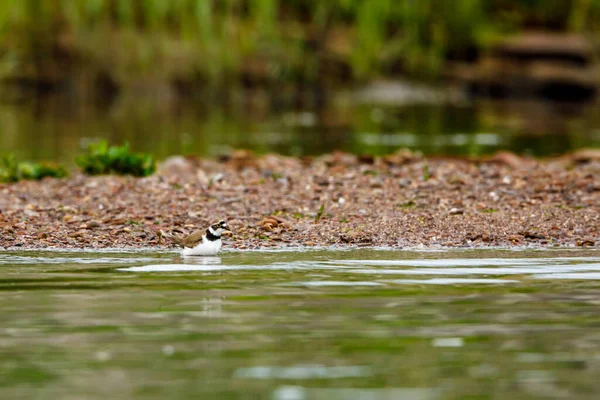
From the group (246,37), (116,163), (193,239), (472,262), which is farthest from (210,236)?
(246,37)

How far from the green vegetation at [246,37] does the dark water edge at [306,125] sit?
3.16 ft

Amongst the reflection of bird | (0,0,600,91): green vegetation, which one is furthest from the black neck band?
(0,0,600,91): green vegetation

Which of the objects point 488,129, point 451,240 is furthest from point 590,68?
point 451,240

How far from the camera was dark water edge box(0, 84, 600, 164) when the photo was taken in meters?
23.9

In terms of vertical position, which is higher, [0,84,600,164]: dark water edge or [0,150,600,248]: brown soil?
[0,150,600,248]: brown soil

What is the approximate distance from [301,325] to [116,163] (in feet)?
27.8

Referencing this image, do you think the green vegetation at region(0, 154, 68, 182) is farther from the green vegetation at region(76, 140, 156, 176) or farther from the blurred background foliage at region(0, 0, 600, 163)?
the blurred background foliage at region(0, 0, 600, 163)

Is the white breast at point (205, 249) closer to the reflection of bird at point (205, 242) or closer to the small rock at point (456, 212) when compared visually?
the reflection of bird at point (205, 242)

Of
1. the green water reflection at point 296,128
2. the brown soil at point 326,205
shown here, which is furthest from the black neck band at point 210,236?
the green water reflection at point 296,128

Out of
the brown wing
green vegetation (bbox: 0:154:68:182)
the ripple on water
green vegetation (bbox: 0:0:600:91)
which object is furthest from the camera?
green vegetation (bbox: 0:0:600:91)

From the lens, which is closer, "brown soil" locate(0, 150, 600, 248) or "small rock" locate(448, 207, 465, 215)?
"brown soil" locate(0, 150, 600, 248)

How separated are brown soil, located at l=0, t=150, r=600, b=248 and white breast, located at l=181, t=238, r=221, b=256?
0.70m

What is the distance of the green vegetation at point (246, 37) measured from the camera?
3853 centimetres

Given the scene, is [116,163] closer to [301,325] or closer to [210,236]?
[210,236]
